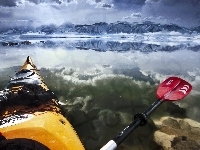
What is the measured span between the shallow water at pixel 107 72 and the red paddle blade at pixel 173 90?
192 mm

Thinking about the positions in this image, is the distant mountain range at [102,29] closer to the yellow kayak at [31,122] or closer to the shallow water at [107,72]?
the shallow water at [107,72]

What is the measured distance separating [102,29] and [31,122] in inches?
54.2

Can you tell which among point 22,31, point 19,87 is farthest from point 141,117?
point 22,31

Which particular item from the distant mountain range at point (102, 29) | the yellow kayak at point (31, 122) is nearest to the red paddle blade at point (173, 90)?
the distant mountain range at point (102, 29)

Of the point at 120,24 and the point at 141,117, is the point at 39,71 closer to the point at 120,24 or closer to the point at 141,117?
the point at 120,24

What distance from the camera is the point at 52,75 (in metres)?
2.21

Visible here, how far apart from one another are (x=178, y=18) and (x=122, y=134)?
1.48 meters

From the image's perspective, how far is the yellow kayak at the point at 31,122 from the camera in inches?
41.8

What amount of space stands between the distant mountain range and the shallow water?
99 millimetres

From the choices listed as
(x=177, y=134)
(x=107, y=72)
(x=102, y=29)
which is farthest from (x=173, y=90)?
(x=102, y=29)

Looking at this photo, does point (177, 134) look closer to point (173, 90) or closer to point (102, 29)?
point (173, 90)

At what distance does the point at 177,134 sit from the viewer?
1835mm

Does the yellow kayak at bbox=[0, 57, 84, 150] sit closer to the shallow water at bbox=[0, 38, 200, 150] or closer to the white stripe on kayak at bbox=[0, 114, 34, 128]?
the white stripe on kayak at bbox=[0, 114, 34, 128]

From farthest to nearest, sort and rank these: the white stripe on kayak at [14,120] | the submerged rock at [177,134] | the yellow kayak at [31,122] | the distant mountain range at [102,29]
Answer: the distant mountain range at [102,29]
the submerged rock at [177,134]
the white stripe on kayak at [14,120]
the yellow kayak at [31,122]
